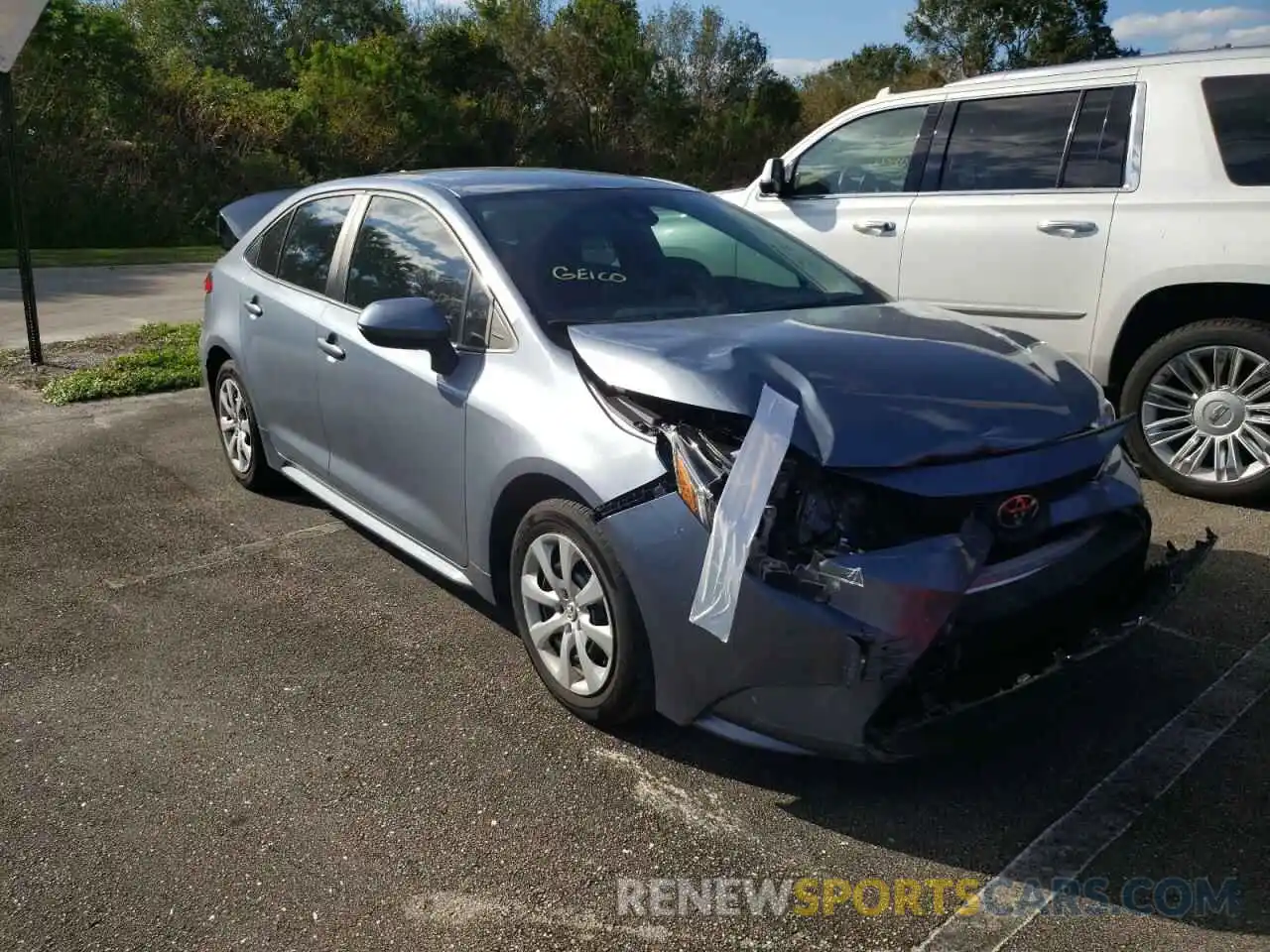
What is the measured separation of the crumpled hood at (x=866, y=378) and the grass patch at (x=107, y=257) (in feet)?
49.2

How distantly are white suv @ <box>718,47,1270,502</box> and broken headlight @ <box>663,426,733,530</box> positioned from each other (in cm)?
318

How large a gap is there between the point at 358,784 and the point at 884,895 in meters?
1.44

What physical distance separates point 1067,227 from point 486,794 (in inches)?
157

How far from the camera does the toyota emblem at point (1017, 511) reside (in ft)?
9.50

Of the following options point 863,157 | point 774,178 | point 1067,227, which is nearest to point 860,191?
point 863,157

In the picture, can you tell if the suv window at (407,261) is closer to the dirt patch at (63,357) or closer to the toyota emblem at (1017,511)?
the toyota emblem at (1017,511)

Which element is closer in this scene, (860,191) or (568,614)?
(568,614)

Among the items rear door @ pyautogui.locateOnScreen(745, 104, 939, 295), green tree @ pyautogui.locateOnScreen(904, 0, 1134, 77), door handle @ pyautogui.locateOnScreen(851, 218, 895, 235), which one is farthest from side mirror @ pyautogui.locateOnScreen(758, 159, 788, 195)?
green tree @ pyautogui.locateOnScreen(904, 0, 1134, 77)

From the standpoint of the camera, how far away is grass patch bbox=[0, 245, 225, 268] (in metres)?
16.2

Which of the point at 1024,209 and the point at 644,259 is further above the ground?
the point at 1024,209

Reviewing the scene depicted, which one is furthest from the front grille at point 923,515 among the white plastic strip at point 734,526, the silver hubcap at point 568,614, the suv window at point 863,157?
the suv window at point 863,157

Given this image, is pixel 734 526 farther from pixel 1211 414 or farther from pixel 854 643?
pixel 1211 414

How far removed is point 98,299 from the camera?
12469 millimetres

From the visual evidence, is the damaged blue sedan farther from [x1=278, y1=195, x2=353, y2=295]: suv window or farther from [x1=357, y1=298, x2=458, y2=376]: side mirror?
[x1=278, y1=195, x2=353, y2=295]: suv window
